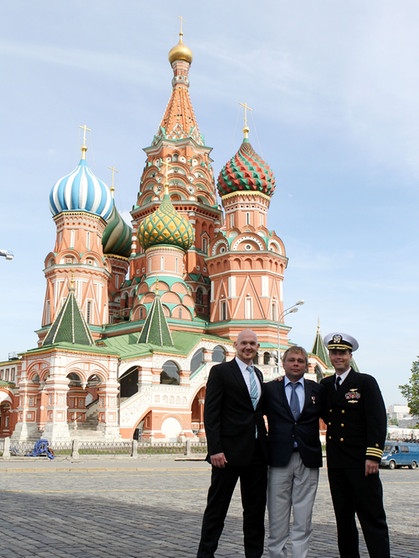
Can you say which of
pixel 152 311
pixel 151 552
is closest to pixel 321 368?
pixel 152 311

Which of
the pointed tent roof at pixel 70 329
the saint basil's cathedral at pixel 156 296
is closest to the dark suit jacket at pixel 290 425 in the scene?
the saint basil's cathedral at pixel 156 296

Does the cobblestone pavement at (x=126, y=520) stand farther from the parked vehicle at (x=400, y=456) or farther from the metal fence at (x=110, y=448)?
the parked vehicle at (x=400, y=456)

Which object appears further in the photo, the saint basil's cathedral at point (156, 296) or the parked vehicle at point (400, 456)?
the saint basil's cathedral at point (156, 296)

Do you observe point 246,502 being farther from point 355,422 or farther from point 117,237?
point 117,237

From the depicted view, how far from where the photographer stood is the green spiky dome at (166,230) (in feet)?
128

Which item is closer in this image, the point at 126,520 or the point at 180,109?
the point at 126,520

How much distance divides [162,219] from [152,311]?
7.73m

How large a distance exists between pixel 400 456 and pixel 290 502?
20893 mm

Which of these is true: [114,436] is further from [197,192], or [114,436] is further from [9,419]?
[197,192]

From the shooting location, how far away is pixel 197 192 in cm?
4559

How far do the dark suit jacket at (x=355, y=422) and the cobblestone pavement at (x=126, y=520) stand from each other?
1.18m

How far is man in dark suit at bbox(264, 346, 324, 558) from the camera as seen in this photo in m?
4.77

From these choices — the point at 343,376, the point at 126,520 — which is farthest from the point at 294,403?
the point at 126,520

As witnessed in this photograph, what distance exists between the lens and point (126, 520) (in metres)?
7.07
